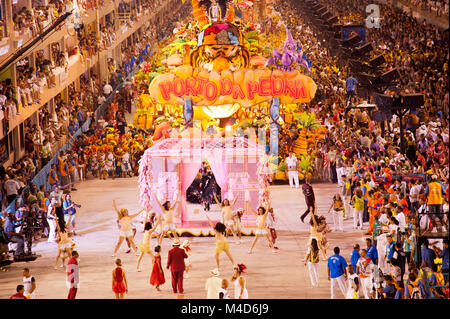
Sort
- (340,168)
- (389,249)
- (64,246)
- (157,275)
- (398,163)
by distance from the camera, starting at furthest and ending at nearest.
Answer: (340,168)
(398,163)
(64,246)
(157,275)
(389,249)

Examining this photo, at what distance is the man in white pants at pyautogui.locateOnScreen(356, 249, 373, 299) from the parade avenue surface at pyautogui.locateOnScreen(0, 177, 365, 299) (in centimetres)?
96

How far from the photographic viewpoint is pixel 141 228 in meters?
24.9

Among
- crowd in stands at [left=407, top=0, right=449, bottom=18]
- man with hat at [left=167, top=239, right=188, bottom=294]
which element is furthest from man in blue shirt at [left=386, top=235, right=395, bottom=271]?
crowd in stands at [left=407, top=0, right=449, bottom=18]

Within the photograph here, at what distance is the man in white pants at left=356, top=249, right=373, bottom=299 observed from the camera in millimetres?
17859

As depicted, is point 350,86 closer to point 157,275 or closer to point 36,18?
point 36,18

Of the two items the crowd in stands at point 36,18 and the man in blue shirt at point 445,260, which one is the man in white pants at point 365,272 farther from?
the crowd in stands at point 36,18

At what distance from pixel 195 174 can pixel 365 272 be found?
743cm

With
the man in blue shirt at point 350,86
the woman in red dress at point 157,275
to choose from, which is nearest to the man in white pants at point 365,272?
the woman in red dress at point 157,275

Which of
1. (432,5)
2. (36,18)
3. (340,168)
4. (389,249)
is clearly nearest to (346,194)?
(340,168)

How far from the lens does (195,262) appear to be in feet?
70.5

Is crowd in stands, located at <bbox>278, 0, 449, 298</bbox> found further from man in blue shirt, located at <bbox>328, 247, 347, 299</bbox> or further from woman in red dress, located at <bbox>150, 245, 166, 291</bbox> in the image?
woman in red dress, located at <bbox>150, 245, 166, 291</bbox>

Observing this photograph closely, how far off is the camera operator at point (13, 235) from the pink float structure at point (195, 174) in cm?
346

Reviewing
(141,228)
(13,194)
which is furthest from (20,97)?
(141,228)
